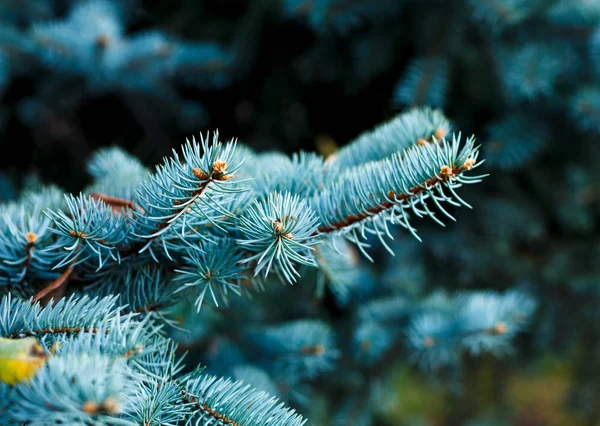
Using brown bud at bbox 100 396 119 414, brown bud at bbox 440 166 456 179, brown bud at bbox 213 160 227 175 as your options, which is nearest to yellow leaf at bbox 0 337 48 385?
brown bud at bbox 100 396 119 414

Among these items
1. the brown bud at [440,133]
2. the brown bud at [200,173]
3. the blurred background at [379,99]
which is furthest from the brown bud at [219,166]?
the blurred background at [379,99]

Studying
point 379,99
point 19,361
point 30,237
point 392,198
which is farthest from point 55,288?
point 379,99

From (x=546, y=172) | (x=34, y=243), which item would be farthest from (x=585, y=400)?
(x=34, y=243)

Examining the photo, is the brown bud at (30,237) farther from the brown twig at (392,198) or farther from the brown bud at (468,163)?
the brown bud at (468,163)

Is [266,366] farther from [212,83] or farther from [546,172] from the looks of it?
[546,172]

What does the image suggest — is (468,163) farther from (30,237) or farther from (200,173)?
(30,237)
